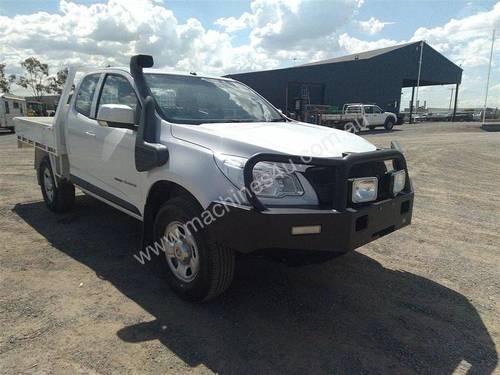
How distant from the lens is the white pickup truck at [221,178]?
2783mm

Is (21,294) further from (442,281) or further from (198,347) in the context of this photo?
(442,281)

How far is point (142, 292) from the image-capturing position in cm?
366

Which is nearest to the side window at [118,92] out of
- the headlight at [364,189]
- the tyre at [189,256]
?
the tyre at [189,256]

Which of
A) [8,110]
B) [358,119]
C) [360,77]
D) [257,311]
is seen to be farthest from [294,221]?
[360,77]

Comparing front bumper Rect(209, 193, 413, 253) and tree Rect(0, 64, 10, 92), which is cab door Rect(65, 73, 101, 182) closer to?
front bumper Rect(209, 193, 413, 253)

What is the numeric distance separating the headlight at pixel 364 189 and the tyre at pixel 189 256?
40.9 inches

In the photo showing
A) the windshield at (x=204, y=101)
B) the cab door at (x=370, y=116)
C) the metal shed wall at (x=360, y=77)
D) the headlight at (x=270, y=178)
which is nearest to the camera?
the headlight at (x=270, y=178)

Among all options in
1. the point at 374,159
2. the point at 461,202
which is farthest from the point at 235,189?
the point at 461,202

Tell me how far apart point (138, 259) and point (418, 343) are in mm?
2846

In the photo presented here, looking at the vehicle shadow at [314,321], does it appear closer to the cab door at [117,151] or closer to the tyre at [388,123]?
the cab door at [117,151]

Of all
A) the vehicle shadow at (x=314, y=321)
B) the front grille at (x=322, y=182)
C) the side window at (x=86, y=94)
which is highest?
the side window at (x=86, y=94)

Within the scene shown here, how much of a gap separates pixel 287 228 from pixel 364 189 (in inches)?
27.0

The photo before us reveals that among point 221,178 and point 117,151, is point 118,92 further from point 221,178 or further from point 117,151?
point 221,178

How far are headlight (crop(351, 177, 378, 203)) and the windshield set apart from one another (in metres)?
1.57
